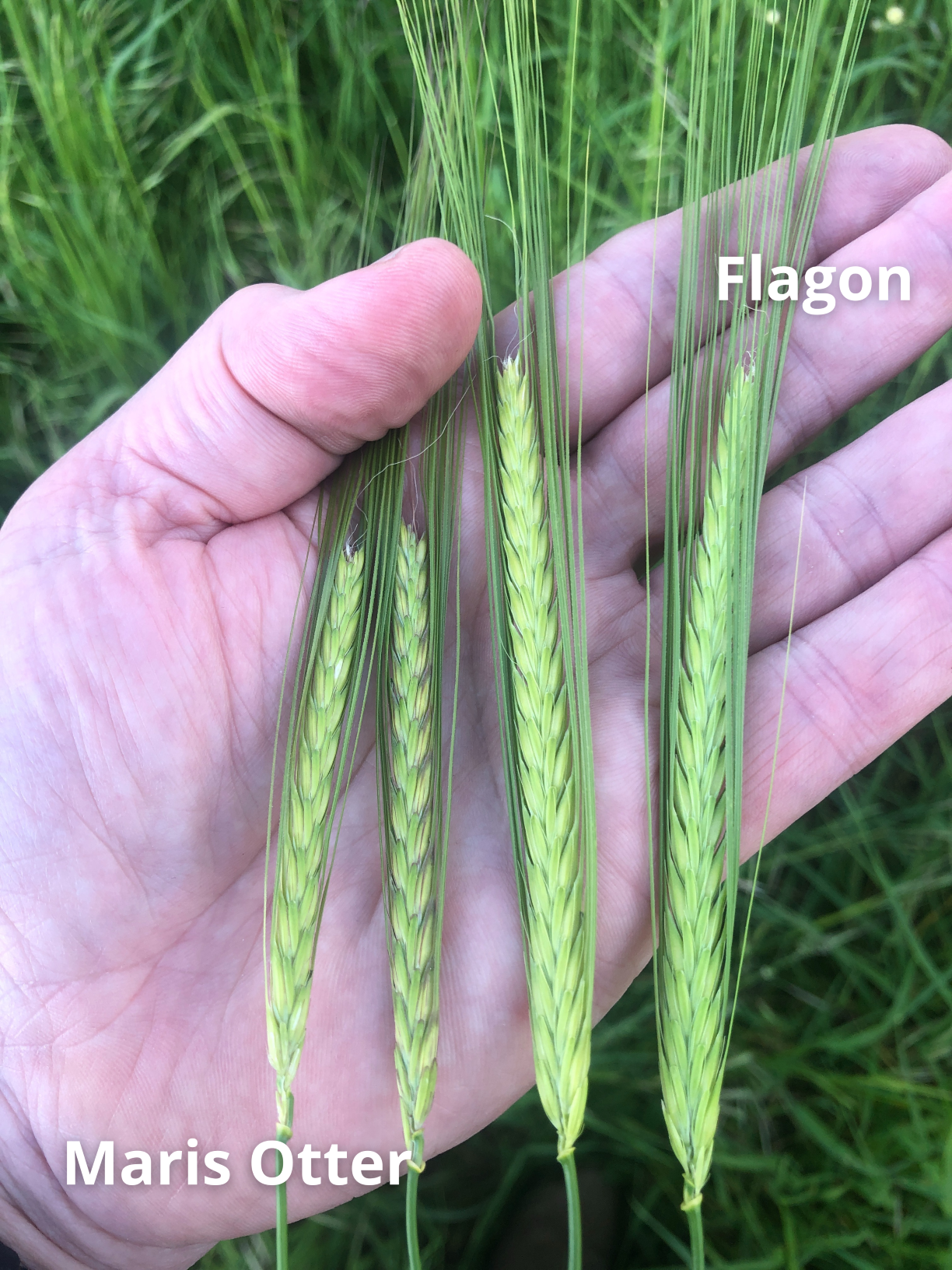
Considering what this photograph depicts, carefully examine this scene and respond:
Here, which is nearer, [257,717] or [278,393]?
A: [278,393]

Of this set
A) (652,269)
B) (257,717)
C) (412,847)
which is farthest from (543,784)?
(652,269)

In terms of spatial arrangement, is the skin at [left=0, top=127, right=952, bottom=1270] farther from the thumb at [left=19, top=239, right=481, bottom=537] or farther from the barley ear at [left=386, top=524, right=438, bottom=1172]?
the barley ear at [left=386, top=524, right=438, bottom=1172]

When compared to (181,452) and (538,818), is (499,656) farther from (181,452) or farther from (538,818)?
(181,452)

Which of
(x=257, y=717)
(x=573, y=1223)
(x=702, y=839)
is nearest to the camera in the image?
(x=573, y=1223)

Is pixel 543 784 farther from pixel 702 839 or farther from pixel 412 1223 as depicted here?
pixel 412 1223

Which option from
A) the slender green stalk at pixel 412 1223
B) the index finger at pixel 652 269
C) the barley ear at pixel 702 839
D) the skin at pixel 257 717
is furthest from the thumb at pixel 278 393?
the slender green stalk at pixel 412 1223

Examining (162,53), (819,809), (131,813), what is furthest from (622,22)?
(131,813)
